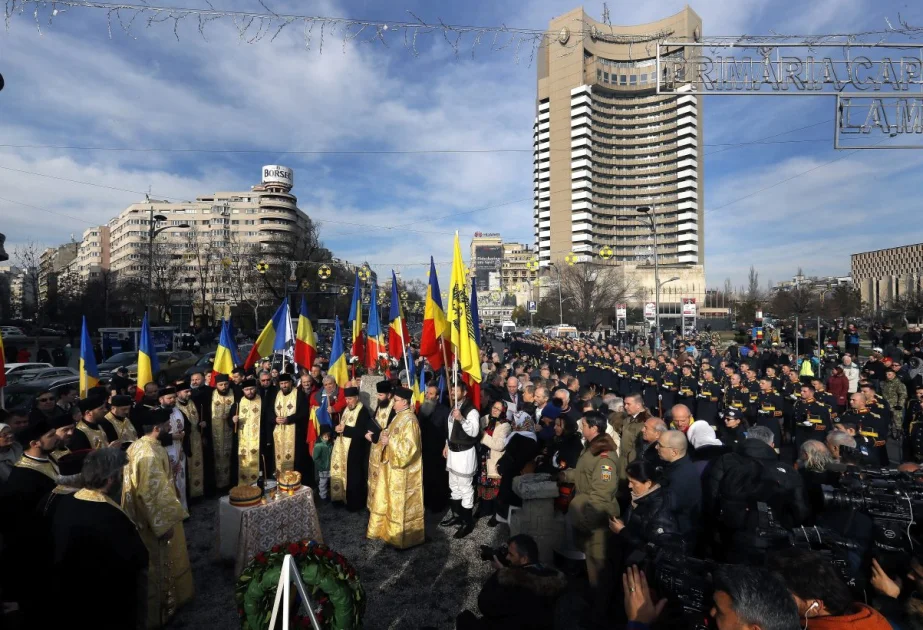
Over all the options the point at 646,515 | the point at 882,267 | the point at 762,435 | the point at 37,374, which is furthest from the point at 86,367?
the point at 882,267

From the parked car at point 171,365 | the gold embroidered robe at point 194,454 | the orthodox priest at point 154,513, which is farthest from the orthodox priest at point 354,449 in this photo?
the parked car at point 171,365

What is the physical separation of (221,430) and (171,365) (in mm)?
14978

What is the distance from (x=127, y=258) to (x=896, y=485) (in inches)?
4780

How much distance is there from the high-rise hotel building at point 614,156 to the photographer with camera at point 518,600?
99.2m

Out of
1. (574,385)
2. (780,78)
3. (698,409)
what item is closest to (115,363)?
(574,385)

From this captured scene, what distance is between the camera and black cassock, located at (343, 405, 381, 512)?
7238 millimetres

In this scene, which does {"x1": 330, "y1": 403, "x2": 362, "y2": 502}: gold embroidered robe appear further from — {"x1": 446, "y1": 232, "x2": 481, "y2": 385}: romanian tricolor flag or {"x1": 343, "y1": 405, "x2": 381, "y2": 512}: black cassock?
{"x1": 446, "y1": 232, "x2": 481, "y2": 385}: romanian tricolor flag

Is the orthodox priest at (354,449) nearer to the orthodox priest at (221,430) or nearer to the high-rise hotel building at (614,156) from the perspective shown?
the orthodox priest at (221,430)

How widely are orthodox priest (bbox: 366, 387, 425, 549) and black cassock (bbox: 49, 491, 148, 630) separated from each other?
2945mm

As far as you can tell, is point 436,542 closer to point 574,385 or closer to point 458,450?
point 458,450

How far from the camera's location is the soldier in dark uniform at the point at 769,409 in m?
10.1

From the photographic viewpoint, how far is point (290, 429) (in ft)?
26.1

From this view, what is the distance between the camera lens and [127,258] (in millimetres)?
104625

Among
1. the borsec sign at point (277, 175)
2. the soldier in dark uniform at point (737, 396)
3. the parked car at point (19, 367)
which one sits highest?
the borsec sign at point (277, 175)
